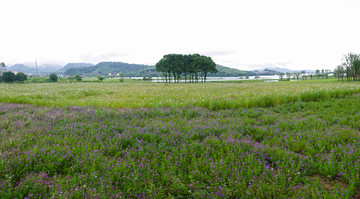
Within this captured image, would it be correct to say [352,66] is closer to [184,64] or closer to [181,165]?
[184,64]

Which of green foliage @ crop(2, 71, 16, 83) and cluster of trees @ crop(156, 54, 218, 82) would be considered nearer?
cluster of trees @ crop(156, 54, 218, 82)

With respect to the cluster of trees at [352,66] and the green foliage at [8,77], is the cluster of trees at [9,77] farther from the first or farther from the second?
the cluster of trees at [352,66]

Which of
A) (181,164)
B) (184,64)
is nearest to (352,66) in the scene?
(184,64)

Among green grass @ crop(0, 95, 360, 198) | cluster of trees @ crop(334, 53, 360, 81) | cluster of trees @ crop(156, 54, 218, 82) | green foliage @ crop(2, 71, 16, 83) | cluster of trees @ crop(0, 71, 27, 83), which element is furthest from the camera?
cluster of trees @ crop(0, 71, 27, 83)

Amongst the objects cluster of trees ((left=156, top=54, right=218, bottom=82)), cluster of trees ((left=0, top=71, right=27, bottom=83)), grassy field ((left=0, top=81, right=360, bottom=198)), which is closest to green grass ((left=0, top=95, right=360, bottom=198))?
grassy field ((left=0, top=81, right=360, bottom=198))

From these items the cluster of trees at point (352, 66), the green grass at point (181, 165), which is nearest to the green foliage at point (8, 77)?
the green grass at point (181, 165)

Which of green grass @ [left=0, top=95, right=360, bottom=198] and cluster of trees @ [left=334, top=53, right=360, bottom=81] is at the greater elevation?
cluster of trees @ [left=334, top=53, right=360, bottom=81]

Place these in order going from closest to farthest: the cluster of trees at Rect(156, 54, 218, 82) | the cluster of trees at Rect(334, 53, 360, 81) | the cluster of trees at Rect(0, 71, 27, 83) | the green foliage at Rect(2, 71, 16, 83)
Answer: the cluster of trees at Rect(334, 53, 360, 81) → the cluster of trees at Rect(156, 54, 218, 82) → the green foliage at Rect(2, 71, 16, 83) → the cluster of trees at Rect(0, 71, 27, 83)

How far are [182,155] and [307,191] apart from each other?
2.97 meters

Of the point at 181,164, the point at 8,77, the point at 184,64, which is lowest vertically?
the point at 181,164

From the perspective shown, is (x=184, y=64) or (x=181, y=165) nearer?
(x=181, y=165)

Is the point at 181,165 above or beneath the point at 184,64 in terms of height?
beneath

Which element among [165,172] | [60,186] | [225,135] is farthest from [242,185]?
[60,186]

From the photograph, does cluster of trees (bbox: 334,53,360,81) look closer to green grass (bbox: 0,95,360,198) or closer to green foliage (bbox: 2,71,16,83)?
green grass (bbox: 0,95,360,198)
